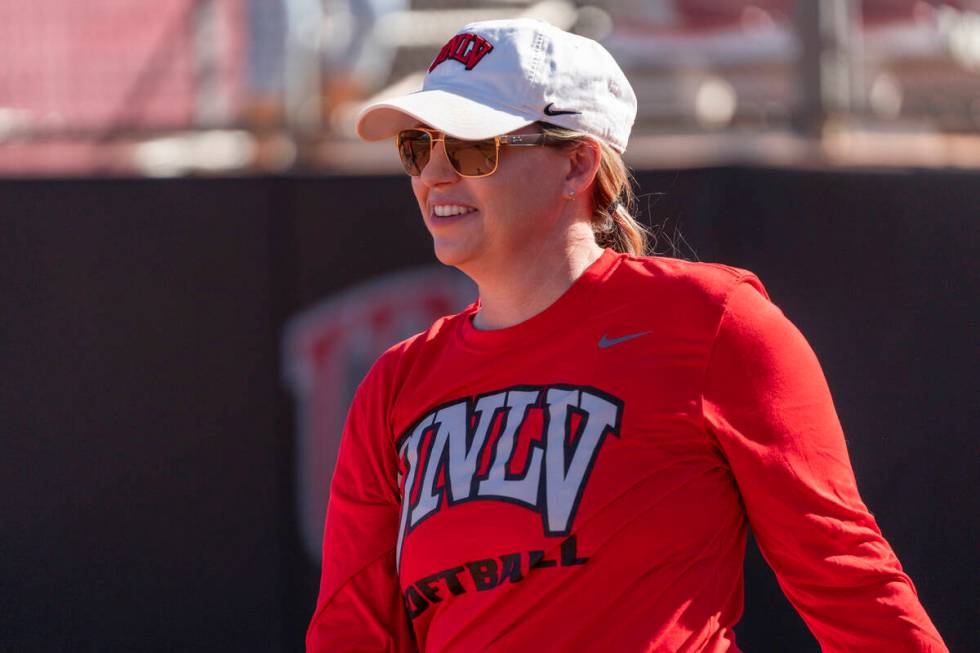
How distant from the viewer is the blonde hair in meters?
2.25

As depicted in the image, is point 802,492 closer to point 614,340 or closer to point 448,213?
point 614,340

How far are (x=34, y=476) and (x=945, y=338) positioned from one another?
3.08m

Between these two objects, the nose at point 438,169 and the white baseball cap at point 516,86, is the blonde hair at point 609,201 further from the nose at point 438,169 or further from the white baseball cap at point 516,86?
the nose at point 438,169

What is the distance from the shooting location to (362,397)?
2.41m

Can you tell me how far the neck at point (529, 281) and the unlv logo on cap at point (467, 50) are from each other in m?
0.35

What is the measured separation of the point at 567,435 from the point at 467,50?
0.71 meters

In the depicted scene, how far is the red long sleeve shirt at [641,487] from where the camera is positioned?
77.4 inches

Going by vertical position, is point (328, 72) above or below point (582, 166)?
above

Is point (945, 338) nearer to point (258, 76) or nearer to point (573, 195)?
point (573, 195)

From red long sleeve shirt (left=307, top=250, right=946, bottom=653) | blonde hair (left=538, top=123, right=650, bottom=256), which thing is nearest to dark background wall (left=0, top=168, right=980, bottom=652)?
blonde hair (left=538, top=123, right=650, bottom=256)

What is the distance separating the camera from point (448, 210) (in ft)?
7.41

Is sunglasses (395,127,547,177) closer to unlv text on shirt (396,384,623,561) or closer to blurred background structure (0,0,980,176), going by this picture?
unlv text on shirt (396,384,623,561)

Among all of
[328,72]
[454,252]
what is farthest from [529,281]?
[328,72]

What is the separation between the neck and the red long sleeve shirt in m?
0.04
